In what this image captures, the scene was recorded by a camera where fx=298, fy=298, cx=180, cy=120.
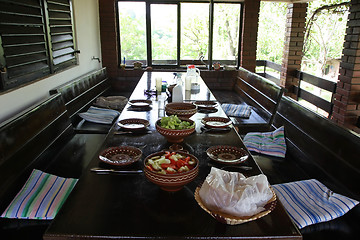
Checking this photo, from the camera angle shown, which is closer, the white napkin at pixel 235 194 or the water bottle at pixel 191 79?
the white napkin at pixel 235 194

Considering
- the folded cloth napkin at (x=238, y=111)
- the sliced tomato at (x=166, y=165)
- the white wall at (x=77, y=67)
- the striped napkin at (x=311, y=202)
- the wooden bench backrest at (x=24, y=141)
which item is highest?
the white wall at (x=77, y=67)

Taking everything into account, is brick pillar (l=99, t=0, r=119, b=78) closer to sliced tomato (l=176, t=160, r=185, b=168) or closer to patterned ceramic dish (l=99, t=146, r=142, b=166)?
patterned ceramic dish (l=99, t=146, r=142, b=166)

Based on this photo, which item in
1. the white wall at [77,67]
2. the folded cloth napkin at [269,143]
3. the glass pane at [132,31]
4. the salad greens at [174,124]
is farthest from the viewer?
the glass pane at [132,31]

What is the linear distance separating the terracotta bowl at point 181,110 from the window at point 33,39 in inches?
47.4

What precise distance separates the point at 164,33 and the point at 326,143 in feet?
13.0

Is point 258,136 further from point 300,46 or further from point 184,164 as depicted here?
point 300,46

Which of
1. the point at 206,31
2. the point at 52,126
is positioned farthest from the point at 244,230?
the point at 206,31

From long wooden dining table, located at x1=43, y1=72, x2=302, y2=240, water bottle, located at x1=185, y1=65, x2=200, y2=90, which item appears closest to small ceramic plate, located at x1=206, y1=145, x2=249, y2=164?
long wooden dining table, located at x1=43, y1=72, x2=302, y2=240

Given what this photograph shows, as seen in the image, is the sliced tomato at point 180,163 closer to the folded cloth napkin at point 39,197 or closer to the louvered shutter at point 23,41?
the folded cloth napkin at point 39,197

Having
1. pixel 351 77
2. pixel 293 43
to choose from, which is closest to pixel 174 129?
pixel 351 77

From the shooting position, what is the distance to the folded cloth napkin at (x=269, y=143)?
2.41 metres

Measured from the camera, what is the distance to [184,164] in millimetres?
1321

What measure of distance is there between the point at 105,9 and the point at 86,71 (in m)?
1.35

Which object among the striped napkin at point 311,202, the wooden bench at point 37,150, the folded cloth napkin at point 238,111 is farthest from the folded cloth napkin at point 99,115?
the striped napkin at point 311,202
